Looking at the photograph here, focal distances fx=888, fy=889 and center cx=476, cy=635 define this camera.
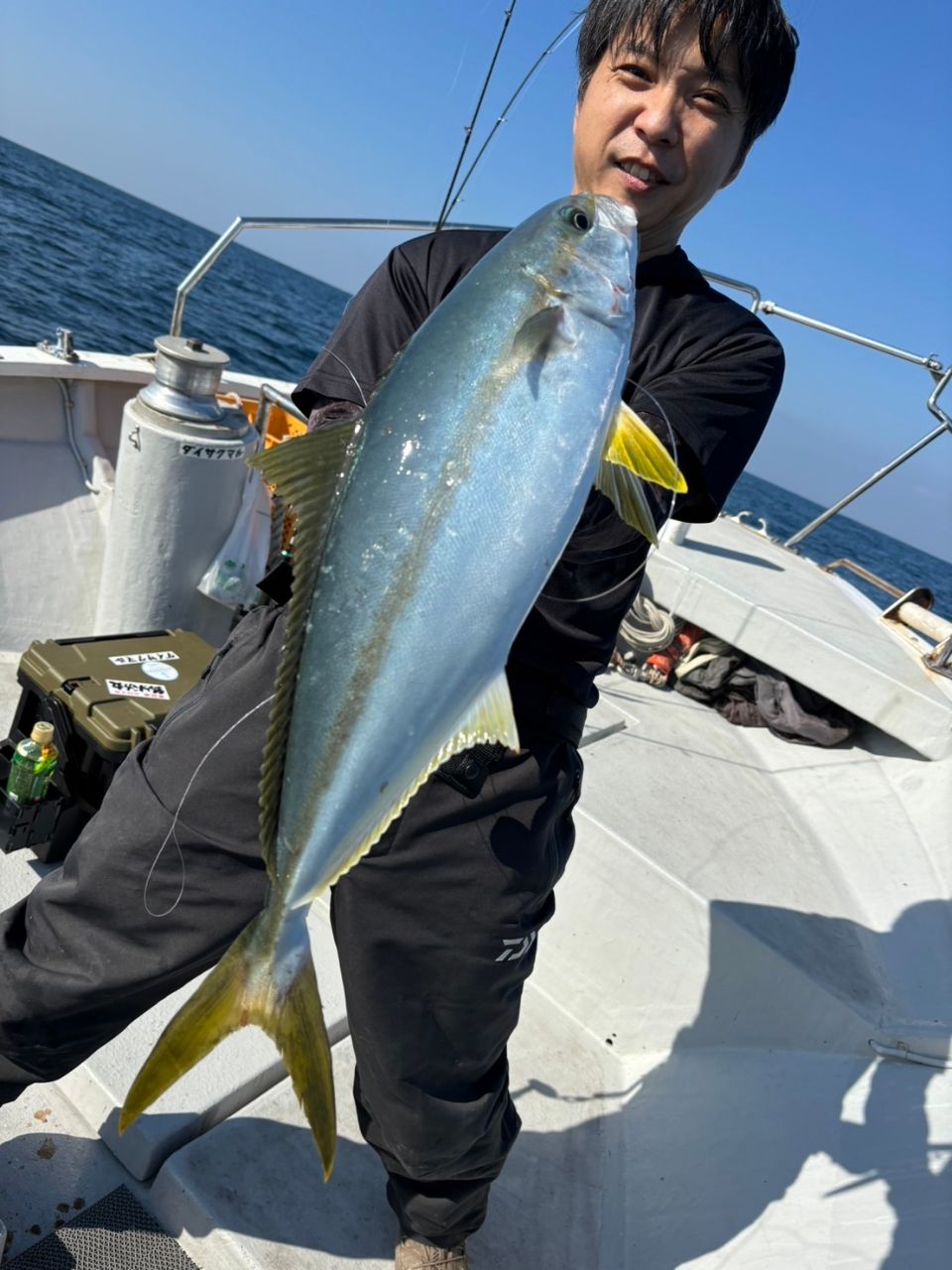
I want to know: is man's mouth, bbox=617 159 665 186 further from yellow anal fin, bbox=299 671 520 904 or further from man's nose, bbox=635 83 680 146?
yellow anal fin, bbox=299 671 520 904

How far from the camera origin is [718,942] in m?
2.63

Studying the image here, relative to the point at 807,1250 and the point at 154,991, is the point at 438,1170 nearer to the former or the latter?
the point at 154,991

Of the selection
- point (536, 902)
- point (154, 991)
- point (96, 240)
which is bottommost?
point (96, 240)

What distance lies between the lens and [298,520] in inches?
50.6

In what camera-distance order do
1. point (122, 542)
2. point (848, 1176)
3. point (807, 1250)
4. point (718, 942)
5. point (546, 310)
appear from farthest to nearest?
point (122, 542)
point (718, 942)
point (848, 1176)
point (807, 1250)
point (546, 310)

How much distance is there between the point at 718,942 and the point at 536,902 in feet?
4.16

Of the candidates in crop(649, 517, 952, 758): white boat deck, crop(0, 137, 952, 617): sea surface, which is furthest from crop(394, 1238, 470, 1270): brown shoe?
crop(0, 137, 952, 617): sea surface

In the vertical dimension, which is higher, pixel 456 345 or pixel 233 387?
pixel 456 345

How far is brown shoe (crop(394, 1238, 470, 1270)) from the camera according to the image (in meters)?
1.84

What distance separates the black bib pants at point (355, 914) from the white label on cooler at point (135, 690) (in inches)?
41.9

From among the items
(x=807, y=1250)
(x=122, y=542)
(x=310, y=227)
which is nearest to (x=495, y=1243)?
(x=807, y=1250)

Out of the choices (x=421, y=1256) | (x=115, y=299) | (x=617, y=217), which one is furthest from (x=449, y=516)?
(x=115, y=299)

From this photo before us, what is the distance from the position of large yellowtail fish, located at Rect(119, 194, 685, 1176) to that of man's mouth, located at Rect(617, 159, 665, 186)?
27 centimetres

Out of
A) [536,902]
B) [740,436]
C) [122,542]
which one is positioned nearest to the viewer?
[740,436]
